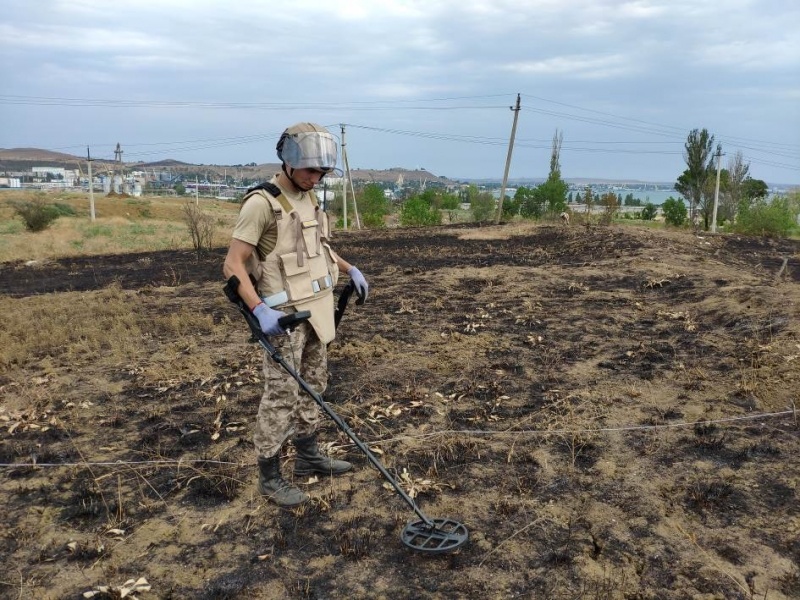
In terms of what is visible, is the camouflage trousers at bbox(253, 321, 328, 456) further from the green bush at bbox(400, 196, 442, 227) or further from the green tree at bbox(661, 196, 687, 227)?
the green tree at bbox(661, 196, 687, 227)

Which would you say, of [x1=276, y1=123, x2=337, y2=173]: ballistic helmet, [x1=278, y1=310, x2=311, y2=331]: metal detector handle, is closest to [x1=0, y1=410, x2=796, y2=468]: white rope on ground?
[x1=278, y1=310, x2=311, y2=331]: metal detector handle

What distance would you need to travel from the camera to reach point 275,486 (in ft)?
11.1

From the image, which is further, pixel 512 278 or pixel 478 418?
pixel 512 278

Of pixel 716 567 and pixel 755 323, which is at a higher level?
pixel 755 323

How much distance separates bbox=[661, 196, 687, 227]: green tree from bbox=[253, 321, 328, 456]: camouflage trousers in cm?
3225

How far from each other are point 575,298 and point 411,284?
9.48 feet

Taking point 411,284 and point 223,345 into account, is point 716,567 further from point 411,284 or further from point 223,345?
point 411,284

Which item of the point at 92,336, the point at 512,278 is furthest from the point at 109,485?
the point at 512,278

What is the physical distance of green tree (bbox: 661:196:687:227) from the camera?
3183 cm

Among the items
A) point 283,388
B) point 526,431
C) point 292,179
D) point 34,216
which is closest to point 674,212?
point 34,216

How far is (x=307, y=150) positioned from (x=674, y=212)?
32920 millimetres

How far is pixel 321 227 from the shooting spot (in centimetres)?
337

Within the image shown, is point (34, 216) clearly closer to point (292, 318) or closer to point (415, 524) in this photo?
point (292, 318)

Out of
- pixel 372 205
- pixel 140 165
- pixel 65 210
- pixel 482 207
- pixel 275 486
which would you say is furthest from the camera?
pixel 140 165
